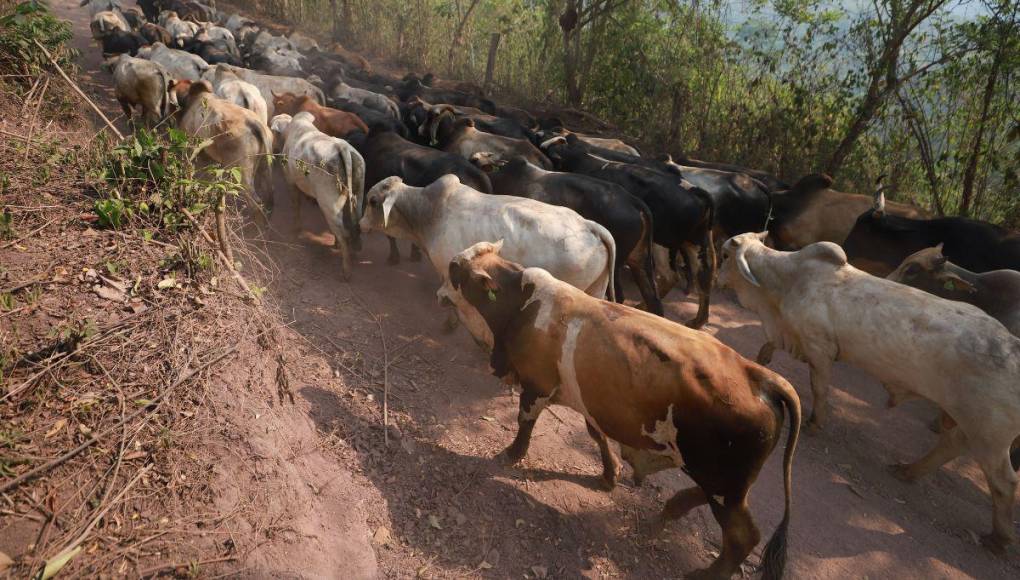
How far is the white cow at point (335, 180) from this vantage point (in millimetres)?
6992

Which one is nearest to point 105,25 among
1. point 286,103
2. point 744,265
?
point 286,103

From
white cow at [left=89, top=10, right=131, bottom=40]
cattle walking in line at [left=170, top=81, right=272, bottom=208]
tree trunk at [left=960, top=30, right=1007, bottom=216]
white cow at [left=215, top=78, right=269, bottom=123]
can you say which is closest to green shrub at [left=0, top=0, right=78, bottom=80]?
cattle walking in line at [left=170, top=81, right=272, bottom=208]

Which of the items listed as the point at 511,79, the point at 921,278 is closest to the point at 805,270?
the point at 921,278

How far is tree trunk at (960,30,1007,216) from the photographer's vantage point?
30.3ft

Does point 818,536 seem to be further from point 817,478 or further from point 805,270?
point 805,270

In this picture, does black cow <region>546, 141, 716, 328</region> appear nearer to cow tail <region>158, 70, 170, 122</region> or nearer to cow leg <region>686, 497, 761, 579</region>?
cow leg <region>686, 497, 761, 579</region>

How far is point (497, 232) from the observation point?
5.69 meters

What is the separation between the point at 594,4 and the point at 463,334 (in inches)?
447

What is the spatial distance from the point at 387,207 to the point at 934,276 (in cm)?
593

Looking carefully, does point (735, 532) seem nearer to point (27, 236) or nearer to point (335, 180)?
point (27, 236)

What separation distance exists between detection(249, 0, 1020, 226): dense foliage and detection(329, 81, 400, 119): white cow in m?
5.39

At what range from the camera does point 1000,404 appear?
14.7 feet

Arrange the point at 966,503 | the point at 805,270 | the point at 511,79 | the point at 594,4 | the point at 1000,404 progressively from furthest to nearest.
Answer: the point at 511,79
the point at 594,4
the point at 805,270
the point at 966,503
the point at 1000,404

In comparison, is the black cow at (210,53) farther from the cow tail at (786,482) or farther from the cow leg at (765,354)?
the cow tail at (786,482)
